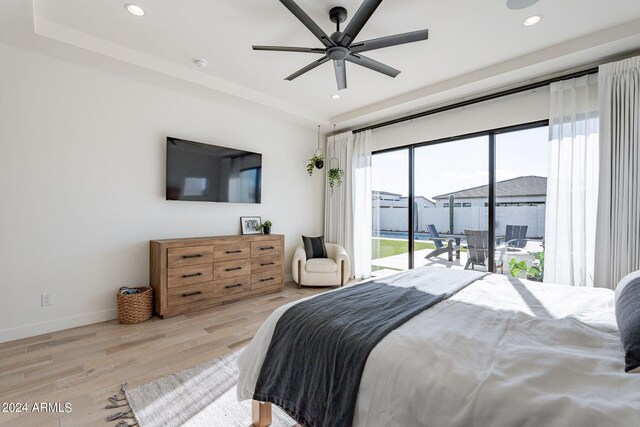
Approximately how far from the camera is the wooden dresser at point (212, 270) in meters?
3.17

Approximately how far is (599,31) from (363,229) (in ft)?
11.2

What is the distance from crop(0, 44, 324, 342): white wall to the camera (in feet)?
8.66

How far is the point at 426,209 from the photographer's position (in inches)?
173

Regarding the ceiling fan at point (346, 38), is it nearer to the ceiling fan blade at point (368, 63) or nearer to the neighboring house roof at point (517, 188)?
the ceiling fan blade at point (368, 63)

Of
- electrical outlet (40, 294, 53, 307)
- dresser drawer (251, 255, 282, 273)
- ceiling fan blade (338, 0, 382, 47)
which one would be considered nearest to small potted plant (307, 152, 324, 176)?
dresser drawer (251, 255, 282, 273)

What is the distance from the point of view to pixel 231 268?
3.69 metres

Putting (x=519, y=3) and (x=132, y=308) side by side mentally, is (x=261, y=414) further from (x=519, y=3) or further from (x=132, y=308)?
(x=519, y=3)

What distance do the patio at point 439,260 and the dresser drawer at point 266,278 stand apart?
1668mm

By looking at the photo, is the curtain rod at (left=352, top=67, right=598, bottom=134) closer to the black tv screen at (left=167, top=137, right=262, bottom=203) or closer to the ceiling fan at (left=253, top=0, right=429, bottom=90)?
the ceiling fan at (left=253, top=0, right=429, bottom=90)

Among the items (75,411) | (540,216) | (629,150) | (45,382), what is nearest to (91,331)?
(45,382)

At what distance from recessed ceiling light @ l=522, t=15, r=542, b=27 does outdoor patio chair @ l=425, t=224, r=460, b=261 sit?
2.58 m

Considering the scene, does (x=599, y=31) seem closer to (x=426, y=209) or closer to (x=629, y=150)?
(x=629, y=150)

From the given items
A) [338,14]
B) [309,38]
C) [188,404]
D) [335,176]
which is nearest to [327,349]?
[188,404]

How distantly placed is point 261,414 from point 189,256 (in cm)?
219
